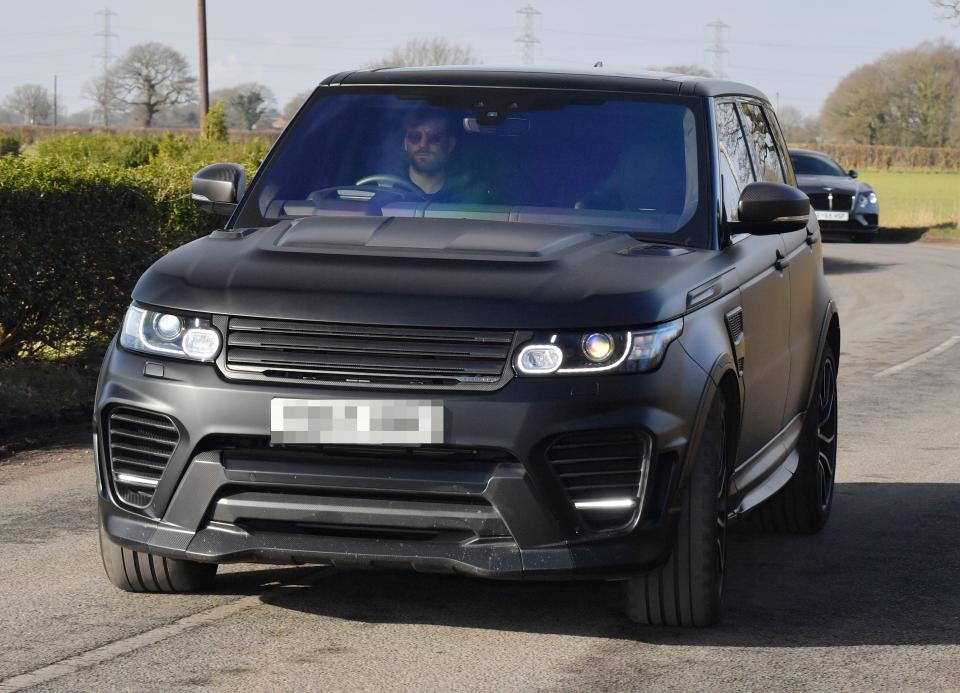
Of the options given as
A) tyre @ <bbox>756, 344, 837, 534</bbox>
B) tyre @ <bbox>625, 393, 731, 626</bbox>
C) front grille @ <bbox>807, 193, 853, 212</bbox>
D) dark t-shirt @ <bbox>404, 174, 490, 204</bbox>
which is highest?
dark t-shirt @ <bbox>404, 174, 490, 204</bbox>

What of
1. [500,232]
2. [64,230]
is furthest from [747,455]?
[64,230]

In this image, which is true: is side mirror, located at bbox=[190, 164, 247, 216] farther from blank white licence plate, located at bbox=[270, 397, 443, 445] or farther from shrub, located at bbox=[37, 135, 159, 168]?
shrub, located at bbox=[37, 135, 159, 168]

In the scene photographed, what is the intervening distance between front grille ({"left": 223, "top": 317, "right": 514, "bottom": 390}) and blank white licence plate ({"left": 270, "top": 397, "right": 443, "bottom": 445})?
0.07 metres

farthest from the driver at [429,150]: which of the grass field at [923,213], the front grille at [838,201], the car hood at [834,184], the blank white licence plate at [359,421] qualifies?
the grass field at [923,213]

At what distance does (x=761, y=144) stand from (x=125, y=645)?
3658mm

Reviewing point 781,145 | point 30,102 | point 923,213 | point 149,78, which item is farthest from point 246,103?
point 781,145

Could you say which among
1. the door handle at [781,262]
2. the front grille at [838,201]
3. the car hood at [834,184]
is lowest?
the front grille at [838,201]

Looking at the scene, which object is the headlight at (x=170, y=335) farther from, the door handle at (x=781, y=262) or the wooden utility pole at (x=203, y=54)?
the wooden utility pole at (x=203, y=54)

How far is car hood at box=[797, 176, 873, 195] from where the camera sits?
30.2 meters

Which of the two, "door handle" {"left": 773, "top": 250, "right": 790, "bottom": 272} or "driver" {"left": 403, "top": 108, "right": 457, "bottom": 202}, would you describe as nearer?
"driver" {"left": 403, "top": 108, "right": 457, "bottom": 202}

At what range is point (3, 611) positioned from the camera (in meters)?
5.25

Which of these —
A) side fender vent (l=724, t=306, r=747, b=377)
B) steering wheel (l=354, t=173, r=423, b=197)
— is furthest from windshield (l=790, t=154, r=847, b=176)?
side fender vent (l=724, t=306, r=747, b=377)

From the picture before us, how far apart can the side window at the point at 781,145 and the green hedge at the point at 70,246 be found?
16.3ft

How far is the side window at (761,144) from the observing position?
6793 mm
